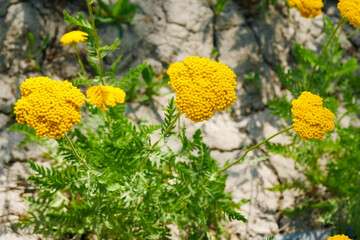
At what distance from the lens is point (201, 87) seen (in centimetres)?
270

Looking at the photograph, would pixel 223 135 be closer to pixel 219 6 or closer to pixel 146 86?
pixel 146 86

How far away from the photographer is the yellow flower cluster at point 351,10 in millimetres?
3473

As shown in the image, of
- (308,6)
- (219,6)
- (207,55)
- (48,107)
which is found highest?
(219,6)

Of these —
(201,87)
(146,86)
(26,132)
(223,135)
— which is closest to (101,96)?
(201,87)

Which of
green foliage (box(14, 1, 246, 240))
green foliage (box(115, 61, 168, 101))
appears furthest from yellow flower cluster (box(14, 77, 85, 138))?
green foliage (box(115, 61, 168, 101))

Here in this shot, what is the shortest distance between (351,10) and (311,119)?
56.3 inches

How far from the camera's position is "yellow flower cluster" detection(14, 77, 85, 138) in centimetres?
252

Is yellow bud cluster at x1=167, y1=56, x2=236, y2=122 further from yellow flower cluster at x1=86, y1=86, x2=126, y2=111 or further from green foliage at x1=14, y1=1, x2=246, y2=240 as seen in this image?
yellow flower cluster at x1=86, y1=86, x2=126, y2=111

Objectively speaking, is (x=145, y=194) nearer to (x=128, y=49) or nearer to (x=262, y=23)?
(x=128, y=49)

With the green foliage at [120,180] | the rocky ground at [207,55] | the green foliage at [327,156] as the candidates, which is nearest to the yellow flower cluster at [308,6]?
the green foliage at [327,156]

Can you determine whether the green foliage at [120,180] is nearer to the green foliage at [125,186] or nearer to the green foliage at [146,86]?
the green foliage at [125,186]

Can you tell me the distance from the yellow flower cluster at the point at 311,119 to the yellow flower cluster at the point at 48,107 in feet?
5.79

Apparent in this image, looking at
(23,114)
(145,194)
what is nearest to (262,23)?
(145,194)

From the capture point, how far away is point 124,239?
3.64 metres
